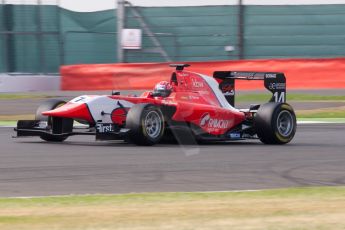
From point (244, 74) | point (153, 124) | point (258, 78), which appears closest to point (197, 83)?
point (244, 74)

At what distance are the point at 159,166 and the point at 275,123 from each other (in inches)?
144

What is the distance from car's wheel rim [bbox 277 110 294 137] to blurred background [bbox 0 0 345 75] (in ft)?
49.4

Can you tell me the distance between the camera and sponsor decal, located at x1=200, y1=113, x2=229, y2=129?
1443 cm

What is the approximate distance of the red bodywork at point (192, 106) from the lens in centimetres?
1401

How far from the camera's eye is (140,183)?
9742 mm

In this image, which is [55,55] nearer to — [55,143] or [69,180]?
[55,143]

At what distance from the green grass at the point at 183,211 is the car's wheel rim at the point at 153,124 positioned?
Answer: 15.9 ft

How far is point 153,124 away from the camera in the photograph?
13.8 m

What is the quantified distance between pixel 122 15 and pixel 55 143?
16.0 m

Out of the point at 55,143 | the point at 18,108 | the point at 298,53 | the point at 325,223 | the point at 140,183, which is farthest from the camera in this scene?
the point at 298,53

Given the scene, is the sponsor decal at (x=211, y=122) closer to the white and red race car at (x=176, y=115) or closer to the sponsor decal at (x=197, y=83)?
the white and red race car at (x=176, y=115)

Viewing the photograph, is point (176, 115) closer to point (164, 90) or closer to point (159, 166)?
point (164, 90)

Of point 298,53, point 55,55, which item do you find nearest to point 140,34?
point 55,55

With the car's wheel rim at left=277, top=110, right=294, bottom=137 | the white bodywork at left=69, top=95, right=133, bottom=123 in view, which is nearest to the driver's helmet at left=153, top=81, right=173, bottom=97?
the white bodywork at left=69, top=95, right=133, bottom=123
